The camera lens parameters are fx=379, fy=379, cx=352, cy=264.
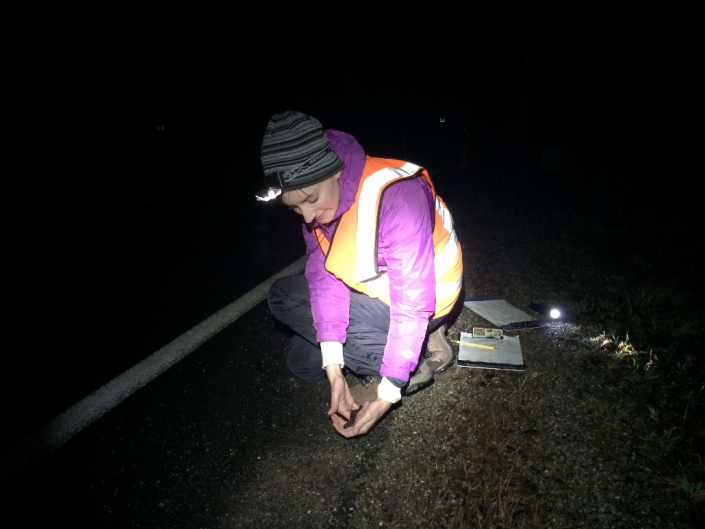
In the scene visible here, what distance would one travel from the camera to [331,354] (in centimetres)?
199

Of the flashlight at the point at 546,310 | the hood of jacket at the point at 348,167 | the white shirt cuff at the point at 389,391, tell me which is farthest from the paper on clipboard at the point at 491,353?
the hood of jacket at the point at 348,167

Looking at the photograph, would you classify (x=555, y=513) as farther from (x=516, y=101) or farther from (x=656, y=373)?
(x=516, y=101)

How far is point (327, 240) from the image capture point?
2.01m

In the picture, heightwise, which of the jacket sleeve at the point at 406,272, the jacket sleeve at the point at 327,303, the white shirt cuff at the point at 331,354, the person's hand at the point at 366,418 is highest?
the jacket sleeve at the point at 406,272

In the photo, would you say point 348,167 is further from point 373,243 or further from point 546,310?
point 546,310

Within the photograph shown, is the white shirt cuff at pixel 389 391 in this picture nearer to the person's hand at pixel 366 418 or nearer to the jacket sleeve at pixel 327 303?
the person's hand at pixel 366 418

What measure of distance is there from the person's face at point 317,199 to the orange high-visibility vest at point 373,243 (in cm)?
9

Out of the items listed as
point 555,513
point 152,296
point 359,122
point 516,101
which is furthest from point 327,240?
point 516,101

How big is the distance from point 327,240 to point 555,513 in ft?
4.98

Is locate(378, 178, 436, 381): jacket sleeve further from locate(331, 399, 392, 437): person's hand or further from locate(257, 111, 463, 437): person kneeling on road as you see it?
locate(331, 399, 392, 437): person's hand

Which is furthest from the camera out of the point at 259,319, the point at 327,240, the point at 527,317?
the point at 259,319

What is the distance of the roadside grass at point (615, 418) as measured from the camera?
149 cm

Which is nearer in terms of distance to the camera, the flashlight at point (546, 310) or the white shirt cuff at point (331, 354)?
the white shirt cuff at point (331, 354)

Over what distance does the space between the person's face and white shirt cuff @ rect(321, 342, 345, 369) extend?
67 cm
